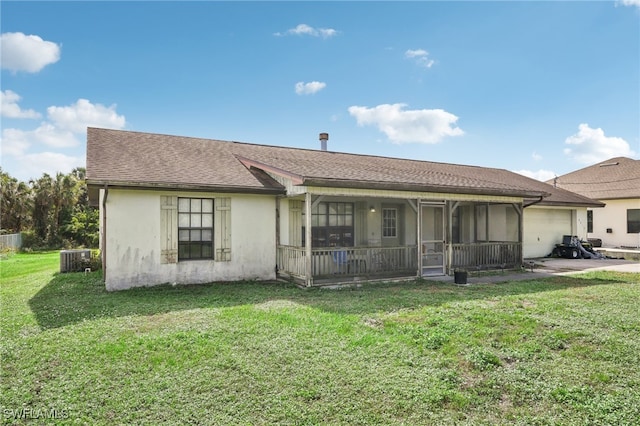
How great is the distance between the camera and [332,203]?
1251cm

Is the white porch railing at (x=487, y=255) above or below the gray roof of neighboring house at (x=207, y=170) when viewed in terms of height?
below

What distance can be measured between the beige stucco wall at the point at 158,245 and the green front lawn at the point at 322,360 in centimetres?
141

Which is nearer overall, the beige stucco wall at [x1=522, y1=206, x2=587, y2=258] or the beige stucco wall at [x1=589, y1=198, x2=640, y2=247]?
the beige stucco wall at [x1=522, y1=206, x2=587, y2=258]

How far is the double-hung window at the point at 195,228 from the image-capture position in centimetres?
1005

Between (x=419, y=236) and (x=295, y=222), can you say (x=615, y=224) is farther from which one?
(x=295, y=222)

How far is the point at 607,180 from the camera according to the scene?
24.1m

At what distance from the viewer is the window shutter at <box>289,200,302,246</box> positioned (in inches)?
439

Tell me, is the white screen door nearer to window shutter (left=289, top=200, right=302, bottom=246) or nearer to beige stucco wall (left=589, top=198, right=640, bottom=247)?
window shutter (left=289, top=200, right=302, bottom=246)

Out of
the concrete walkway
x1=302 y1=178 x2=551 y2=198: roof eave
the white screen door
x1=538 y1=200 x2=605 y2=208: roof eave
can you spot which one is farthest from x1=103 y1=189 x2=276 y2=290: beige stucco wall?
x1=538 y1=200 x2=605 y2=208: roof eave

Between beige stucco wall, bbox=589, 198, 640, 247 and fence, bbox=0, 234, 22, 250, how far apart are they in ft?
117

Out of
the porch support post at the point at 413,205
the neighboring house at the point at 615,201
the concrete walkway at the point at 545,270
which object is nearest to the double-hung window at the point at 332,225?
the porch support post at the point at 413,205

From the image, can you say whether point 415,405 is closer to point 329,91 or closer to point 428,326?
point 428,326

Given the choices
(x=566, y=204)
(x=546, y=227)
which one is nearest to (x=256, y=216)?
(x=546, y=227)

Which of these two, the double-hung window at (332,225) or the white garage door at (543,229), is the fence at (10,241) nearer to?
the double-hung window at (332,225)
